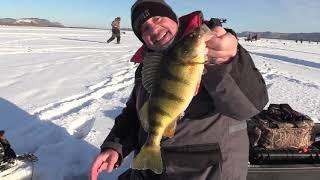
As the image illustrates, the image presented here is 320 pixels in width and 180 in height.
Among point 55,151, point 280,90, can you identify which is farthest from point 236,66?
point 280,90

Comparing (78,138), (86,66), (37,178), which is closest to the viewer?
(37,178)

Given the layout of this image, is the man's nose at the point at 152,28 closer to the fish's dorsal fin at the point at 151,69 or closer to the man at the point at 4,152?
the fish's dorsal fin at the point at 151,69

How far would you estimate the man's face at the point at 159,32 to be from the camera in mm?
2500

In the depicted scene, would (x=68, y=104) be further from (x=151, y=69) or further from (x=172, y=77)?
(x=172, y=77)

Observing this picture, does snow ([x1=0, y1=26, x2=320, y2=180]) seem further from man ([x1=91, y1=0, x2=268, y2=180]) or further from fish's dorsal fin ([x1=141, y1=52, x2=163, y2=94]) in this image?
fish's dorsal fin ([x1=141, y1=52, x2=163, y2=94])

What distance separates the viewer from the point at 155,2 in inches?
105

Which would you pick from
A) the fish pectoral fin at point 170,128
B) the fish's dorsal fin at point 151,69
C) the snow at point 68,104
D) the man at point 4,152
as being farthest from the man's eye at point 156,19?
the snow at point 68,104

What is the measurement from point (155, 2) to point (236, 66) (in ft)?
2.15

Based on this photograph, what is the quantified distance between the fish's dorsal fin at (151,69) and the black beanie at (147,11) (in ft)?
1.39

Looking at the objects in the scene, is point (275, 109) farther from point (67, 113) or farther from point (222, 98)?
point (67, 113)

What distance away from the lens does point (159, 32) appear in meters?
2.53

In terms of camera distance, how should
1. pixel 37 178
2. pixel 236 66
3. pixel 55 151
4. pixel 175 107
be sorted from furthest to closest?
1. pixel 55 151
2. pixel 37 178
3. pixel 236 66
4. pixel 175 107

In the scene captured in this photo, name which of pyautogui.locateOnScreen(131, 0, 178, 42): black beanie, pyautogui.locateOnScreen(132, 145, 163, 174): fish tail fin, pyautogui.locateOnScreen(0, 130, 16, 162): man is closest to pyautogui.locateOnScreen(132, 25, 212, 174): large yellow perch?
pyautogui.locateOnScreen(132, 145, 163, 174): fish tail fin

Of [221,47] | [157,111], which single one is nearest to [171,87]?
[157,111]
